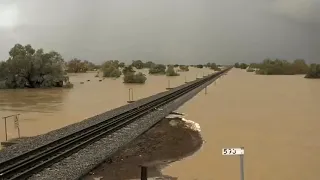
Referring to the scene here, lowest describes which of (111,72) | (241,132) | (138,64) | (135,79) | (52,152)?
(241,132)

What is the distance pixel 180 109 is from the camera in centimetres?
3262

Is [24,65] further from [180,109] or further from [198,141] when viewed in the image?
[198,141]

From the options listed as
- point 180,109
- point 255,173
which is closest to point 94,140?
point 255,173

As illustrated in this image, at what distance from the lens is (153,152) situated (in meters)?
16.3

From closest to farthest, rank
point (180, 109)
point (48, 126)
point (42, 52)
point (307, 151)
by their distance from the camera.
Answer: point (307, 151), point (48, 126), point (180, 109), point (42, 52)

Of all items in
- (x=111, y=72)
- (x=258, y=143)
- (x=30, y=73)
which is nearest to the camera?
(x=258, y=143)

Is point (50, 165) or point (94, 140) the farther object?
point (94, 140)

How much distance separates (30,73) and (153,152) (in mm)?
50258

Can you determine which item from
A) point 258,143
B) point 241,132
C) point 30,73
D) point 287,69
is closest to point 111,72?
point 30,73

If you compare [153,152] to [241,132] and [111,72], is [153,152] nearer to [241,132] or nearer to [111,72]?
[241,132]

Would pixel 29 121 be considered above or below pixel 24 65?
below

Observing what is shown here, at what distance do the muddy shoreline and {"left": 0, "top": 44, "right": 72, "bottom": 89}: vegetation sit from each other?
1668 inches

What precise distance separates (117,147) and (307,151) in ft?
26.1

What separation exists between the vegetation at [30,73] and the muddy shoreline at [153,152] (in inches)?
1668
